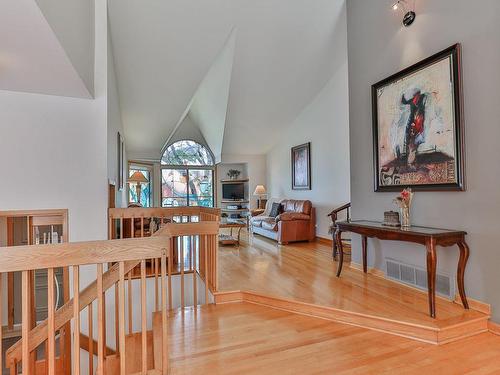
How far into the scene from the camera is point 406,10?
3320 mm

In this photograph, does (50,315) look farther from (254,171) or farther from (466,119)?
(254,171)

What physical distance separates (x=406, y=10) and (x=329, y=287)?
318 cm

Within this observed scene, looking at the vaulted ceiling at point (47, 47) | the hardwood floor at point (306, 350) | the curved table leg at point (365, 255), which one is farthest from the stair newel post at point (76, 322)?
the curved table leg at point (365, 255)

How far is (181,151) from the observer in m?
9.88

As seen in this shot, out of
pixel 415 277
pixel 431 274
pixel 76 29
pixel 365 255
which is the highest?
pixel 76 29

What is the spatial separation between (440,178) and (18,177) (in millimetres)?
4591

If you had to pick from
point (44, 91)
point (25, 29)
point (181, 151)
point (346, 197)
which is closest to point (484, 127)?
point (346, 197)

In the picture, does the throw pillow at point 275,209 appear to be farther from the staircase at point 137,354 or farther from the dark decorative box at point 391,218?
the staircase at point 137,354

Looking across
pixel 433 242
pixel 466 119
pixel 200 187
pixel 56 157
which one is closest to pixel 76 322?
pixel 433 242

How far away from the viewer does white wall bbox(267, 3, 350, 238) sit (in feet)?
18.7

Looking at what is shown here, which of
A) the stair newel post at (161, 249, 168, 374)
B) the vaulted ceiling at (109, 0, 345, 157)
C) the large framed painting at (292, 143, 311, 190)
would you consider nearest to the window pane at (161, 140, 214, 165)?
the vaulted ceiling at (109, 0, 345, 157)

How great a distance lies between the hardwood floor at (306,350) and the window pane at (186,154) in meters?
7.53

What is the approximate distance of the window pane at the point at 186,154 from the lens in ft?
31.9

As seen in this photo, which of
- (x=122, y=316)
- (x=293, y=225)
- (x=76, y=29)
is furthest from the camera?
(x=293, y=225)
